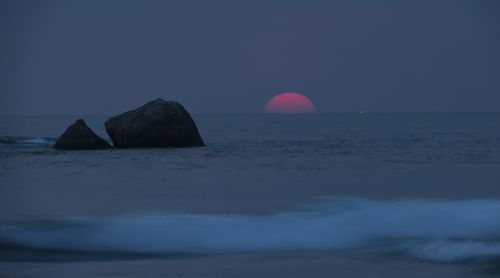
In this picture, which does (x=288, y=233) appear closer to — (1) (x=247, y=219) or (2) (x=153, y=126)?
(1) (x=247, y=219)

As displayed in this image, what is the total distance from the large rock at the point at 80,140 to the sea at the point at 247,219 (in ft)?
17.3

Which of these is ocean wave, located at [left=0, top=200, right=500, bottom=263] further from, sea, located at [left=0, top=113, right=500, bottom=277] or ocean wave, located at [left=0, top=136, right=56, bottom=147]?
ocean wave, located at [left=0, top=136, right=56, bottom=147]

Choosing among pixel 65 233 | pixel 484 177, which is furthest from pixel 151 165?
pixel 65 233

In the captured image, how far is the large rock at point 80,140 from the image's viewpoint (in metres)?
34.7

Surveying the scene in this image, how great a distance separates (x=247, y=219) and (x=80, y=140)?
21348mm

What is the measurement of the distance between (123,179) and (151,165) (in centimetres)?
395

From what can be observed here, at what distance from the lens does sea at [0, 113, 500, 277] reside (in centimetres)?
1077

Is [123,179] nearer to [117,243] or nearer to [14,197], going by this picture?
[14,197]

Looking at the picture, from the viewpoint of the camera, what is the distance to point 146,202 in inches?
720

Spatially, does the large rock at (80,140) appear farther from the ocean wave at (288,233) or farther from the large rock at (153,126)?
the ocean wave at (288,233)

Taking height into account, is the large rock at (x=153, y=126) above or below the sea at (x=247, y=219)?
above

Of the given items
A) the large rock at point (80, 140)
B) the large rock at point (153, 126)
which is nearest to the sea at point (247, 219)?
the large rock at point (153, 126)

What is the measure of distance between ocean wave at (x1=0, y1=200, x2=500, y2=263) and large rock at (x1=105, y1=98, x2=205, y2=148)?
57.4 feet

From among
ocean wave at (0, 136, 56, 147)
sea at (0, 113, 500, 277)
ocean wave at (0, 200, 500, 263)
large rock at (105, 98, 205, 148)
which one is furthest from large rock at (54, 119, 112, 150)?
ocean wave at (0, 200, 500, 263)
